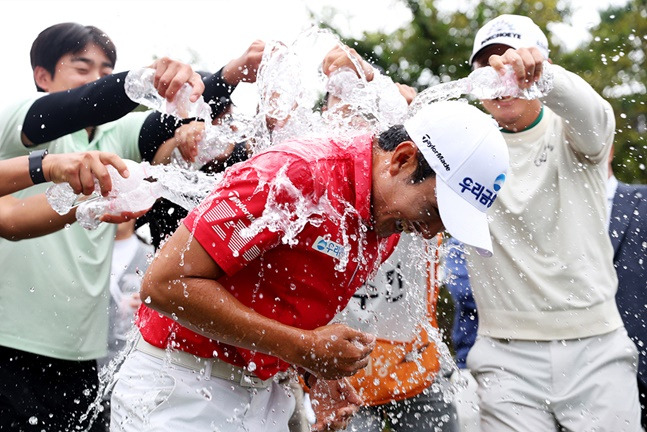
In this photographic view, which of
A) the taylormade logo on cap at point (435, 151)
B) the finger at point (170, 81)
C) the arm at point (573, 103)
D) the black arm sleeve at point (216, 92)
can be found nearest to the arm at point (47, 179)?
the finger at point (170, 81)

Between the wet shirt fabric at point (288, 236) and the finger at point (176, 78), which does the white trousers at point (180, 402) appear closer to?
the wet shirt fabric at point (288, 236)

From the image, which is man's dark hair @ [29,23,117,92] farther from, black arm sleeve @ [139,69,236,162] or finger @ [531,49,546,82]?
finger @ [531,49,546,82]

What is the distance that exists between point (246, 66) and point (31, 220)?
1091 mm

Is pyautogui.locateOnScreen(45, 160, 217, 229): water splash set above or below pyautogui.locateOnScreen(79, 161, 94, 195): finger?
below

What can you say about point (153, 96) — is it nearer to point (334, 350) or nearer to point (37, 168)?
point (37, 168)

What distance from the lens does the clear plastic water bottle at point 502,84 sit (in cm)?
334

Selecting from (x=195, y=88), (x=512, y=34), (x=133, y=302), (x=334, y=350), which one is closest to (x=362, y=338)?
(x=334, y=350)

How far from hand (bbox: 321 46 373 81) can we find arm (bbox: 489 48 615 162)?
588 mm

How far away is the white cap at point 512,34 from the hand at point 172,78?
1.53 m

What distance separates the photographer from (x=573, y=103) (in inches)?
137

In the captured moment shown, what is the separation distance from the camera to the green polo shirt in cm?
334

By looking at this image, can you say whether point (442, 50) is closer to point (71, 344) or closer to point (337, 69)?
point (337, 69)

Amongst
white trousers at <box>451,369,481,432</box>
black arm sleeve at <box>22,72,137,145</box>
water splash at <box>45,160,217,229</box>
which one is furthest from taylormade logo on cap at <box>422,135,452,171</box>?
white trousers at <box>451,369,481,432</box>

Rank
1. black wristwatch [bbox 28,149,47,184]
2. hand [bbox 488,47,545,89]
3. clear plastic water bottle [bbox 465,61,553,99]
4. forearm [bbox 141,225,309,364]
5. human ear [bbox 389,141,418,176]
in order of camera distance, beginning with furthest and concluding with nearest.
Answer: clear plastic water bottle [bbox 465,61,553,99] < hand [bbox 488,47,545,89] < black wristwatch [bbox 28,149,47,184] < human ear [bbox 389,141,418,176] < forearm [bbox 141,225,309,364]
